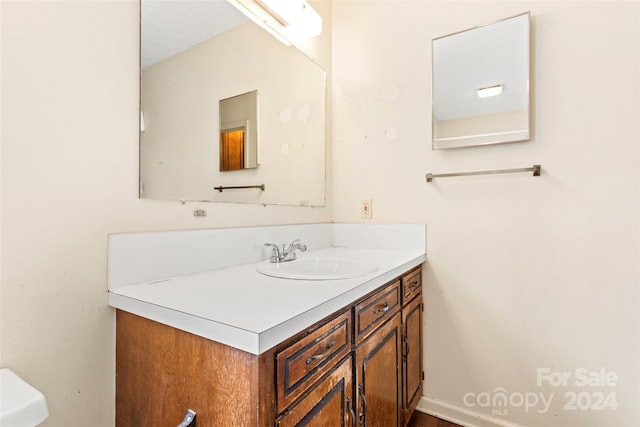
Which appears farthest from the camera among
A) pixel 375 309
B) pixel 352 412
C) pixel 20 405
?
pixel 375 309

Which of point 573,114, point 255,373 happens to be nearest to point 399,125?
point 573,114

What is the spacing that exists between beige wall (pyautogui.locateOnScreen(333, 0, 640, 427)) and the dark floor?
0.07 m

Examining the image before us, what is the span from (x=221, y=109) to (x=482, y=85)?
1.22 m

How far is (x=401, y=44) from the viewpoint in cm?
176

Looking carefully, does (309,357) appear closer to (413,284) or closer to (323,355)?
(323,355)

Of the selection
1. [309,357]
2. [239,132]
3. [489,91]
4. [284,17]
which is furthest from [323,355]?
[284,17]

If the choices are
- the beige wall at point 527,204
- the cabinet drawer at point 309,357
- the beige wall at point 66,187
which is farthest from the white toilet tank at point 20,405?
the beige wall at point 527,204

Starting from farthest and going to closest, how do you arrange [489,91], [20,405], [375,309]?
[489,91], [375,309], [20,405]

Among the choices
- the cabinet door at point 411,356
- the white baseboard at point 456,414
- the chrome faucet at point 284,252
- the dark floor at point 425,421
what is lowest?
the dark floor at point 425,421

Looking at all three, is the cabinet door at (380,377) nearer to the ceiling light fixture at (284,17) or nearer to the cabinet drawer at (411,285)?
the cabinet drawer at (411,285)

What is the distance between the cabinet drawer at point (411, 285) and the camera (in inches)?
55.1

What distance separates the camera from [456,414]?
159 centimetres

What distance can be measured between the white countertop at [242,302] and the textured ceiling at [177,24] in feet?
2.33

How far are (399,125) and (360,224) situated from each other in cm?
59
